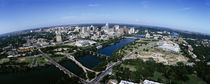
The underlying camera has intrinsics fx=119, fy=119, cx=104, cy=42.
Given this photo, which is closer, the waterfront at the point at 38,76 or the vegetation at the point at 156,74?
the vegetation at the point at 156,74

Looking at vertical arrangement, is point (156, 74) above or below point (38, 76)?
above

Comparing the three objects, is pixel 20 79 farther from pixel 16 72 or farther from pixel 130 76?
pixel 130 76

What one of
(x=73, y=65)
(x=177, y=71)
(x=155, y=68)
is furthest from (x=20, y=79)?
(x=177, y=71)

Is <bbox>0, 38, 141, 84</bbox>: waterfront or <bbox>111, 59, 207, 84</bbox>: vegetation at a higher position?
<bbox>111, 59, 207, 84</bbox>: vegetation

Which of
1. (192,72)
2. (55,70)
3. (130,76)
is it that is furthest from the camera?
(55,70)

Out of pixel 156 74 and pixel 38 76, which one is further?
pixel 38 76

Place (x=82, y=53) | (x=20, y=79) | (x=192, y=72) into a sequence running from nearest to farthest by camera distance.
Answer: (x=20, y=79)
(x=192, y=72)
(x=82, y=53)

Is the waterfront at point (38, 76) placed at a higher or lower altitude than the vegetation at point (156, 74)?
lower

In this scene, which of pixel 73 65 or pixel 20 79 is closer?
pixel 20 79

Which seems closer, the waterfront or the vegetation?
the vegetation

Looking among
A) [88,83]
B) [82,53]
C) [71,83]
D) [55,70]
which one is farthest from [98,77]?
[82,53]
